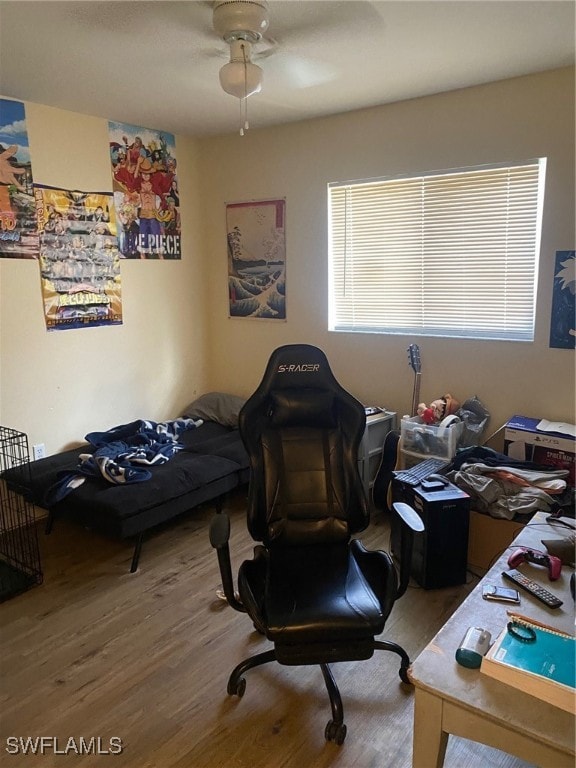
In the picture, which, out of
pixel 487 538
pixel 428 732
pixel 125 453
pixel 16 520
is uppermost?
pixel 125 453

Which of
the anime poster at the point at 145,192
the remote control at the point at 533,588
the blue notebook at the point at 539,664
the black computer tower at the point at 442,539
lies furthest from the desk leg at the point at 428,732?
the anime poster at the point at 145,192

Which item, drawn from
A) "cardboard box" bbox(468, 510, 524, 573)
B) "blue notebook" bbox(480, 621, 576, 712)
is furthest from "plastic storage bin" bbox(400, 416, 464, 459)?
"blue notebook" bbox(480, 621, 576, 712)

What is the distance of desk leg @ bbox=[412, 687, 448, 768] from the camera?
1311mm

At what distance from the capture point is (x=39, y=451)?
3.43 m

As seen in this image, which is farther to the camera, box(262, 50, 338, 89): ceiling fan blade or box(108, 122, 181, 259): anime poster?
box(108, 122, 181, 259): anime poster

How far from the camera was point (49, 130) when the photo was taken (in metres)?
3.27

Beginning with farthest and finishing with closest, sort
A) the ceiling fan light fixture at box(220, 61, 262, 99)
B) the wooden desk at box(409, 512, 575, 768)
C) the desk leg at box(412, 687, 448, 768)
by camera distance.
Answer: the ceiling fan light fixture at box(220, 61, 262, 99)
the desk leg at box(412, 687, 448, 768)
the wooden desk at box(409, 512, 575, 768)

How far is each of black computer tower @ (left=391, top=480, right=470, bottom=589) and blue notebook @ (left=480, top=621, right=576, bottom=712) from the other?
116 centimetres

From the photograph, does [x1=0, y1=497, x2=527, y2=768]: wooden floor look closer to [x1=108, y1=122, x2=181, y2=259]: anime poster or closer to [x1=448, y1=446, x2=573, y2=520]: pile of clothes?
[x1=448, y1=446, x2=573, y2=520]: pile of clothes

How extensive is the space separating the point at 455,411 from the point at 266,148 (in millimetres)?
2246

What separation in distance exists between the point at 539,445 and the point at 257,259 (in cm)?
233

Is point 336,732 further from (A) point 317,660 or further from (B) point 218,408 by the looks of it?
(B) point 218,408

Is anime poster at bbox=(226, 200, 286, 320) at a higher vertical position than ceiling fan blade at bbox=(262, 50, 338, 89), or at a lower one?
lower

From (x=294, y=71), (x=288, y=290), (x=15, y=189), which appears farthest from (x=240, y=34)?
(x=288, y=290)
